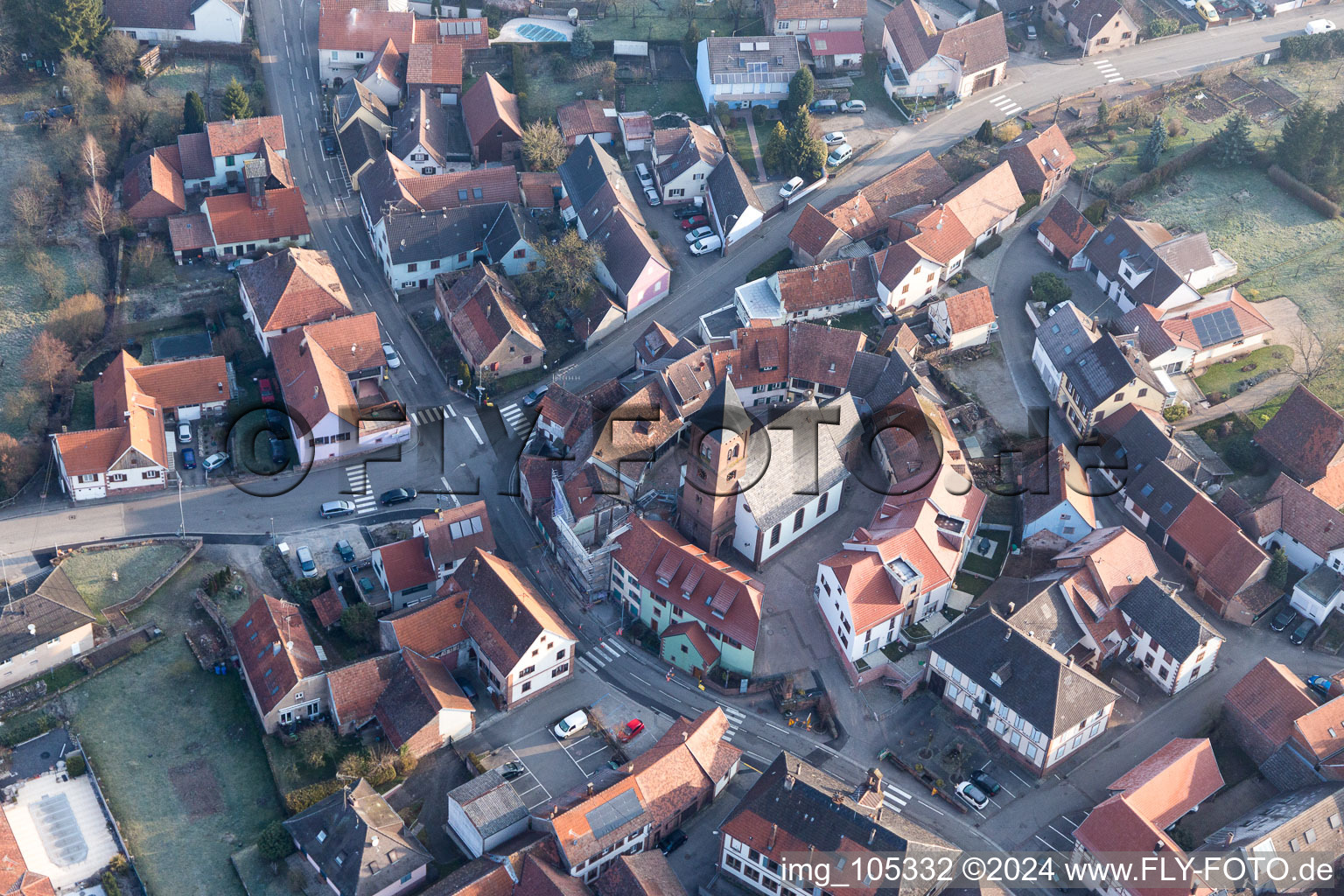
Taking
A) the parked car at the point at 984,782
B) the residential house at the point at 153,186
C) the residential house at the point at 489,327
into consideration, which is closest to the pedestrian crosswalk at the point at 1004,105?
the residential house at the point at 489,327

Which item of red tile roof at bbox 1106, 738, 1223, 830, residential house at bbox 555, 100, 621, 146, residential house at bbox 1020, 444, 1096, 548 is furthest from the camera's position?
residential house at bbox 555, 100, 621, 146

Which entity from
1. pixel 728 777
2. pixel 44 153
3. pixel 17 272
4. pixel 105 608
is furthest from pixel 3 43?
pixel 728 777

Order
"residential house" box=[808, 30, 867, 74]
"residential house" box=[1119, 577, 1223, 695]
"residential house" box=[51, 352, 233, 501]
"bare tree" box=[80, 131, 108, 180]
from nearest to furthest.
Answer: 1. "residential house" box=[1119, 577, 1223, 695]
2. "residential house" box=[51, 352, 233, 501]
3. "bare tree" box=[80, 131, 108, 180]
4. "residential house" box=[808, 30, 867, 74]

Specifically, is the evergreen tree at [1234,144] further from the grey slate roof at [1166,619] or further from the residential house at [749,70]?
the grey slate roof at [1166,619]

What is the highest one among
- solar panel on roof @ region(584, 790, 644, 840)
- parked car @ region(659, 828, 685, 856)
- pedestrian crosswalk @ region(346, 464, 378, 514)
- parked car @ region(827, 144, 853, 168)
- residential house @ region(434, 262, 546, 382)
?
parked car @ region(827, 144, 853, 168)

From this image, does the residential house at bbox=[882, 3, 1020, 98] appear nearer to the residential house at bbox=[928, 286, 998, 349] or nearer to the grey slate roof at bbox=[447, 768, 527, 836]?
the residential house at bbox=[928, 286, 998, 349]

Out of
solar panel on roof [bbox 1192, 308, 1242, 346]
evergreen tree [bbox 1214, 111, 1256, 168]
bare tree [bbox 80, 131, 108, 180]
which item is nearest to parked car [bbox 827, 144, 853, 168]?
evergreen tree [bbox 1214, 111, 1256, 168]
